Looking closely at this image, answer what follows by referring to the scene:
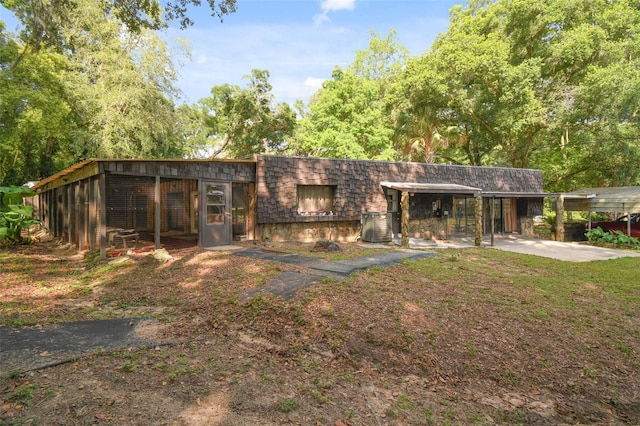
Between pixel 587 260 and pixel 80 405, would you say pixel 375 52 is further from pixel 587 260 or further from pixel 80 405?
pixel 80 405

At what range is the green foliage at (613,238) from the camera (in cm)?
1424

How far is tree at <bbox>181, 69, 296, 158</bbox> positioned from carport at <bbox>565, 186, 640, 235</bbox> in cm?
1973

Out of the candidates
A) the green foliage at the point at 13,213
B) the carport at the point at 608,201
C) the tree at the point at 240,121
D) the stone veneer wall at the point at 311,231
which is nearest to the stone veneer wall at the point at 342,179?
the stone veneer wall at the point at 311,231

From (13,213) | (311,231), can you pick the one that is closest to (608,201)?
(311,231)

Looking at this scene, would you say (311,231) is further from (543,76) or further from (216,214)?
(543,76)

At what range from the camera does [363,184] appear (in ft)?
46.2

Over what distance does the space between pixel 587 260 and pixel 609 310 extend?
595cm

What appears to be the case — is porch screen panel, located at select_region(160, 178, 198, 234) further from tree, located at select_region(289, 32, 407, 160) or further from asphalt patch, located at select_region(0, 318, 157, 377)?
tree, located at select_region(289, 32, 407, 160)

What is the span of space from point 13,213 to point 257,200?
8.10 metres

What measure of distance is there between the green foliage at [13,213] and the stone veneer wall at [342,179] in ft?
26.5

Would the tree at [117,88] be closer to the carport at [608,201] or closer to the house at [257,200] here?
the house at [257,200]

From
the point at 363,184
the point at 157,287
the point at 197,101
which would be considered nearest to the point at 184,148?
the point at 197,101

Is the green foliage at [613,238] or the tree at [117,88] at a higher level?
the tree at [117,88]

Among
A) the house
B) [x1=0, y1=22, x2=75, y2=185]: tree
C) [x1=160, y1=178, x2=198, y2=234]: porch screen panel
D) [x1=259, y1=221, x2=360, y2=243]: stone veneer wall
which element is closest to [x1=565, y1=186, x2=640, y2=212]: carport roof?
the house
